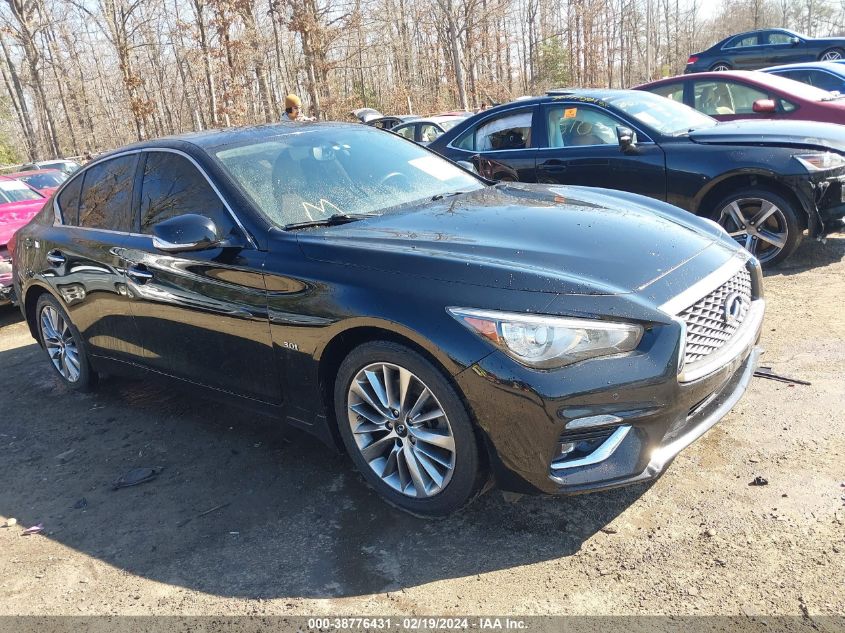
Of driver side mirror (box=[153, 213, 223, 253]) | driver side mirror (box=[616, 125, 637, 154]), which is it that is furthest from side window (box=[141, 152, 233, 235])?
driver side mirror (box=[616, 125, 637, 154])

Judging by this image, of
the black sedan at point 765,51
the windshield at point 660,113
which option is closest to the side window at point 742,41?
the black sedan at point 765,51

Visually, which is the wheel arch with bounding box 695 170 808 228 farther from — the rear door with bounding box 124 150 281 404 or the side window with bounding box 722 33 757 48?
the side window with bounding box 722 33 757 48

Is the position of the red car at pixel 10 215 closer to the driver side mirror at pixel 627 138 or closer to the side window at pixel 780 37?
the driver side mirror at pixel 627 138

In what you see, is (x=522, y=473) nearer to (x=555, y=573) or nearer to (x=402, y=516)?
(x=555, y=573)

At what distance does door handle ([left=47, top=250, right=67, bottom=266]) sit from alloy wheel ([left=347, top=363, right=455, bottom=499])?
2.70 m

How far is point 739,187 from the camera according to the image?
598 cm

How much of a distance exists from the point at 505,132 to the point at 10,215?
19.4 ft

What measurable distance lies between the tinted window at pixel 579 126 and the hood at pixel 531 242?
3098mm

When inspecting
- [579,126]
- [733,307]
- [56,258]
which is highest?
[579,126]

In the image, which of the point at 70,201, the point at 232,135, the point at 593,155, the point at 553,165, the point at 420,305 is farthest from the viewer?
the point at 553,165

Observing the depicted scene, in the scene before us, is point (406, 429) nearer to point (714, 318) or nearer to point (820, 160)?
point (714, 318)

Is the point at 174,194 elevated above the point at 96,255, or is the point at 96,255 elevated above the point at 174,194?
the point at 174,194

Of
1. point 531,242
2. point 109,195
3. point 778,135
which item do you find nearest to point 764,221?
point 778,135

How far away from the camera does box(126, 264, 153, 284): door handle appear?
3.88 metres
